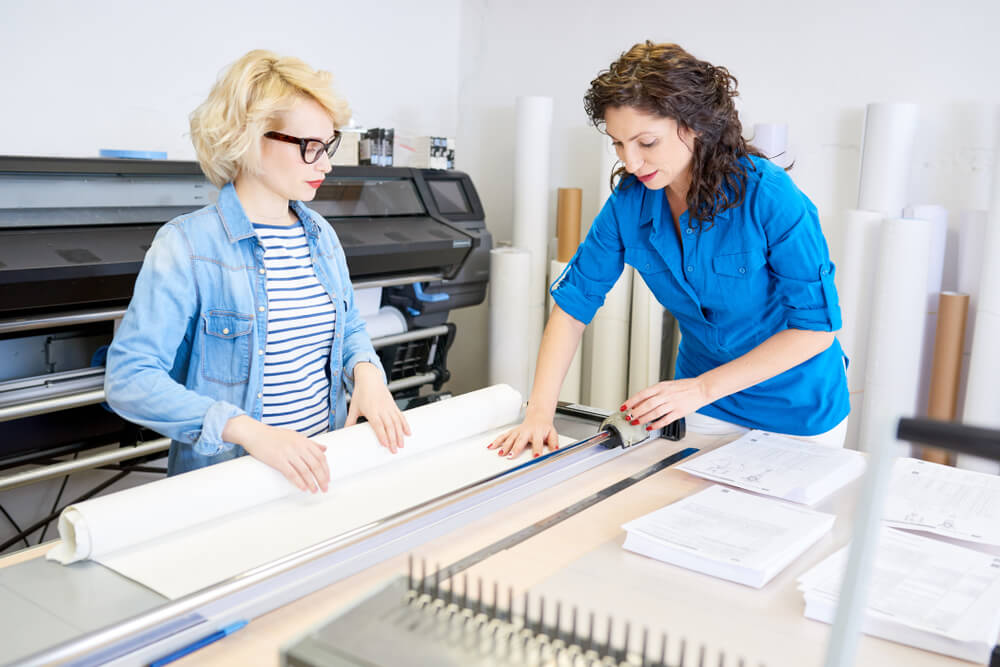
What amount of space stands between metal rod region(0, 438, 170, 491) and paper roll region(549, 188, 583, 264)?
1641 millimetres

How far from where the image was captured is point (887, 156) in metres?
2.48

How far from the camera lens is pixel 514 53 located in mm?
3420

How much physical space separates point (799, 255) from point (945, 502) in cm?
44

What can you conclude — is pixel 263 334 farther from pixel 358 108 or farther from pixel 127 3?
pixel 358 108

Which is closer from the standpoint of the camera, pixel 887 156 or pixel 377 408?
pixel 377 408

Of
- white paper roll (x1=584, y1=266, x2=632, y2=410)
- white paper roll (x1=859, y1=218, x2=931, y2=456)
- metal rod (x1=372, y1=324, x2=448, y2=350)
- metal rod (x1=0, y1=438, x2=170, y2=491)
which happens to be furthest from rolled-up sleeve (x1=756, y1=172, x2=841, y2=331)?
white paper roll (x1=584, y1=266, x2=632, y2=410)

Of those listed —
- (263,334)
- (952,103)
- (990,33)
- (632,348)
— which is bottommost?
(632,348)

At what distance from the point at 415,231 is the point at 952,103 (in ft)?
5.40

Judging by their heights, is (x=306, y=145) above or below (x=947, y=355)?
above

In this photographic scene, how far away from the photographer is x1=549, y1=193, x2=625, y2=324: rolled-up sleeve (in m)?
1.61

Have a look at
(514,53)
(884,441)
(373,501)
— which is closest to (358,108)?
(514,53)

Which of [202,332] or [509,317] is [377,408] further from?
[509,317]

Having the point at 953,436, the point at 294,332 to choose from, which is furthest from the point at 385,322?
the point at 953,436

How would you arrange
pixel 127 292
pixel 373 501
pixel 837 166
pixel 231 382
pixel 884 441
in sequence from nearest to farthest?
1. pixel 884 441
2. pixel 373 501
3. pixel 231 382
4. pixel 127 292
5. pixel 837 166
